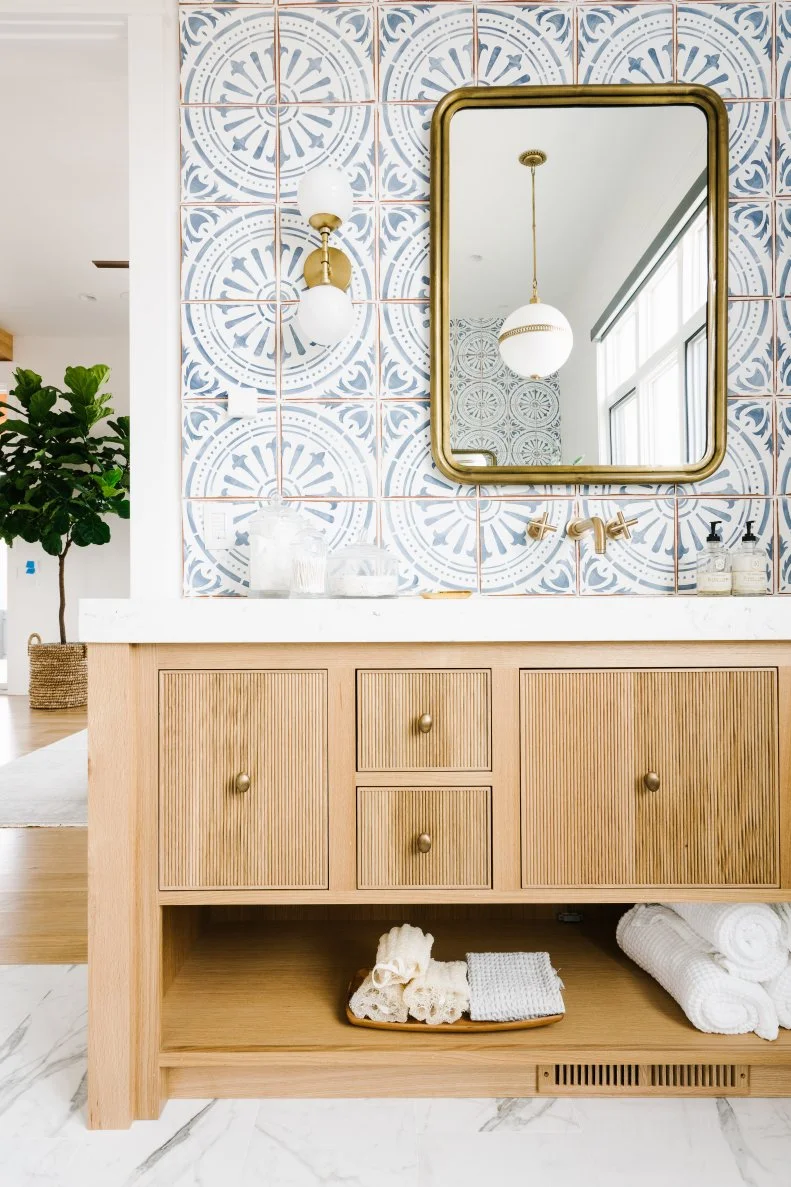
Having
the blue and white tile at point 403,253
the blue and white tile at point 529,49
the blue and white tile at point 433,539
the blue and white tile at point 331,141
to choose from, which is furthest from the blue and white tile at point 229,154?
the blue and white tile at point 433,539

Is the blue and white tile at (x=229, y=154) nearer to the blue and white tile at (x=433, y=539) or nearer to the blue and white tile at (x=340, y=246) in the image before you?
the blue and white tile at (x=340, y=246)

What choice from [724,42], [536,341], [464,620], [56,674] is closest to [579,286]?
[536,341]

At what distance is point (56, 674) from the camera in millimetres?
4734

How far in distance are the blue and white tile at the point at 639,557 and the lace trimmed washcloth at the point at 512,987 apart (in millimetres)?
757

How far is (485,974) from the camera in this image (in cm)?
133

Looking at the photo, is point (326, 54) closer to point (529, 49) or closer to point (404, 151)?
point (404, 151)

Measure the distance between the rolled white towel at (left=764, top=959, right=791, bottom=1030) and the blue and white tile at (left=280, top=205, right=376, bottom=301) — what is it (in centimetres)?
150

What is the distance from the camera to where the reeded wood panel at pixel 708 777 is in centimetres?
119

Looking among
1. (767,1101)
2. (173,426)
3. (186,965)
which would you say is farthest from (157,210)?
(767,1101)

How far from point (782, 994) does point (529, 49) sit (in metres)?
1.89

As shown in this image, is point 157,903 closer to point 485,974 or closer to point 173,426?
point 485,974

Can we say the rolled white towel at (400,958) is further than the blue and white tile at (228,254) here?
No

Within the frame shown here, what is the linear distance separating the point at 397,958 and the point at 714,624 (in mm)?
743

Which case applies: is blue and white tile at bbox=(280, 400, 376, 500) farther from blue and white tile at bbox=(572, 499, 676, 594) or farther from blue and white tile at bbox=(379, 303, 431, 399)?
blue and white tile at bbox=(572, 499, 676, 594)
